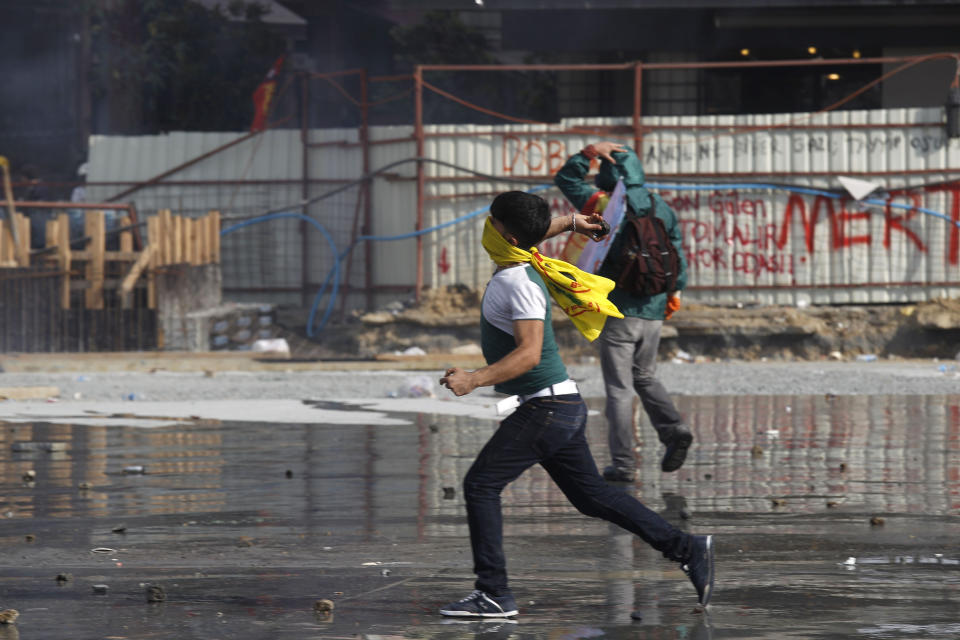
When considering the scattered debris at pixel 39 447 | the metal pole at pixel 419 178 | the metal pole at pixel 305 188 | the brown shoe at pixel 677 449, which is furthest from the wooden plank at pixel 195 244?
the brown shoe at pixel 677 449

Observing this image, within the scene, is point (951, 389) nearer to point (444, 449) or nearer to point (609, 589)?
point (444, 449)

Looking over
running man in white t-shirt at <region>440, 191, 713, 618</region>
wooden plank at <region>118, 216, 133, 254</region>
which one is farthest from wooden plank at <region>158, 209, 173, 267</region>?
running man in white t-shirt at <region>440, 191, 713, 618</region>

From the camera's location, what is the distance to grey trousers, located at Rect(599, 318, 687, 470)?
27.5 feet

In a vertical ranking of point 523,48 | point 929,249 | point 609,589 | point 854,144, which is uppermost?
point 523,48

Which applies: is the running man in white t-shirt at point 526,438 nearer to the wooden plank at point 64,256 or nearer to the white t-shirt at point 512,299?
the white t-shirt at point 512,299

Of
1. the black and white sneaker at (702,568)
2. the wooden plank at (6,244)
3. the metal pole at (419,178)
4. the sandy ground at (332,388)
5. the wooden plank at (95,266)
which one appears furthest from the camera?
the metal pole at (419,178)

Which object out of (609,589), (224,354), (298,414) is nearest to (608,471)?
(609,589)

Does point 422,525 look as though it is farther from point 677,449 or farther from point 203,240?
point 203,240

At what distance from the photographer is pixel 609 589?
5594mm

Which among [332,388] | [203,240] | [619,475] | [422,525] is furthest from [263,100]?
[422,525]

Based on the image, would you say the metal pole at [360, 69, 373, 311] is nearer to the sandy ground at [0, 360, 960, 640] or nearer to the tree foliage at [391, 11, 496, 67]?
the tree foliage at [391, 11, 496, 67]

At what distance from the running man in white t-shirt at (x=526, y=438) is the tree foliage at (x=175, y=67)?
2183cm

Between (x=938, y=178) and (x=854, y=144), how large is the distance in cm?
111

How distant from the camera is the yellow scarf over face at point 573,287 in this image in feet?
17.6
